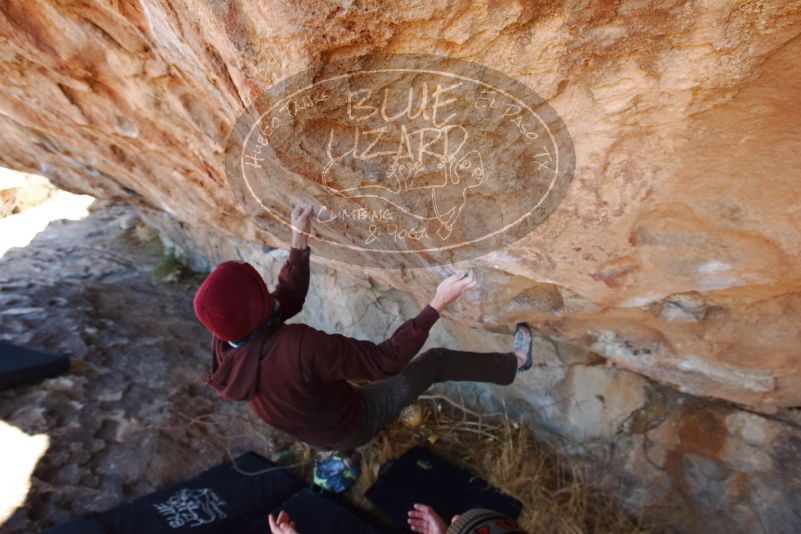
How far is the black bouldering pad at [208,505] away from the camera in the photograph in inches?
77.1

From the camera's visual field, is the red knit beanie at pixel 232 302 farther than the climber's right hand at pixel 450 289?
No


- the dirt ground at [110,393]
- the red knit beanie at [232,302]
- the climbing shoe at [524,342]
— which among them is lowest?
the dirt ground at [110,393]

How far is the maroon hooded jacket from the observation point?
54.5 inches

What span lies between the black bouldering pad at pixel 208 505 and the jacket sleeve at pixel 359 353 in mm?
1058

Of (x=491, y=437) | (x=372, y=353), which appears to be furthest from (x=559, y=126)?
(x=491, y=437)

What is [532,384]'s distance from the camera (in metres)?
2.28

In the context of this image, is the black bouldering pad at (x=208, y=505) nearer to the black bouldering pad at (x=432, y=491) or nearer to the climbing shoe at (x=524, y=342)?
the black bouldering pad at (x=432, y=491)

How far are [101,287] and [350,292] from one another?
2154 millimetres

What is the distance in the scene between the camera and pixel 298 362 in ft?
4.66

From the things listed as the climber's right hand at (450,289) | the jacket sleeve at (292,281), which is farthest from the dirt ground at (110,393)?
the climber's right hand at (450,289)

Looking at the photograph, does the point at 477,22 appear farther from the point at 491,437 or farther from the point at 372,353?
the point at 491,437

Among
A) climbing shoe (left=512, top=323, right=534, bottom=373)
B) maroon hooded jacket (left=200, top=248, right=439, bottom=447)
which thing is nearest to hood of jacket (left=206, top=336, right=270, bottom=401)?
maroon hooded jacket (left=200, top=248, right=439, bottom=447)

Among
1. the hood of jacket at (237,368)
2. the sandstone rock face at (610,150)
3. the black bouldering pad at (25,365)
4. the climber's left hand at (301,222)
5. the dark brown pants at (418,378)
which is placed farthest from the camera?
the black bouldering pad at (25,365)

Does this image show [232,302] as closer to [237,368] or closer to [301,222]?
[237,368]
